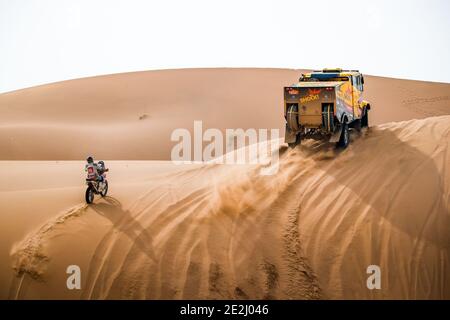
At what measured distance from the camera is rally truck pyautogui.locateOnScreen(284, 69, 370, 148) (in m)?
11.8

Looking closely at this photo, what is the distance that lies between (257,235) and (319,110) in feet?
13.1

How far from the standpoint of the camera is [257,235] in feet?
30.7

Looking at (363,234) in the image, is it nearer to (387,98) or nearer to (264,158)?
(264,158)

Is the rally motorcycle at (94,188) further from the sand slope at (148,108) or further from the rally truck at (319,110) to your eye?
the sand slope at (148,108)

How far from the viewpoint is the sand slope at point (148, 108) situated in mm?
27734

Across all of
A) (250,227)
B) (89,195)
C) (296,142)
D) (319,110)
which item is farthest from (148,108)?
(250,227)

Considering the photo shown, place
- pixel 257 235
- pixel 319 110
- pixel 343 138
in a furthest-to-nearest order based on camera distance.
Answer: pixel 343 138 < pixel 319 110 < pixel 257 235

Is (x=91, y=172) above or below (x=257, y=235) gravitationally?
above

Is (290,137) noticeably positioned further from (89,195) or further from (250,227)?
(89,195)

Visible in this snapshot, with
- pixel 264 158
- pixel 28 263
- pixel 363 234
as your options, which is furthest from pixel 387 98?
pixel 28 263

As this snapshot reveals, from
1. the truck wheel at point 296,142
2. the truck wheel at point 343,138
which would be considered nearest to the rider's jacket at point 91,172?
the truck wheel at point 296,142
